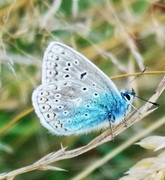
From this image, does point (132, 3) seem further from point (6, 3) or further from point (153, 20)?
point (6, 3)

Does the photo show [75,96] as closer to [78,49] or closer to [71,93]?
[71,93]

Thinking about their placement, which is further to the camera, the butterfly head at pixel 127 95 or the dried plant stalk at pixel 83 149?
the butterfly head at pixel 127 95

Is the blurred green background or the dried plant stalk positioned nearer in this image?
the dried plant stalk

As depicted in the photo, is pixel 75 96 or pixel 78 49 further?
pixel 78 49

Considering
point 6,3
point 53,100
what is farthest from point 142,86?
point 6,3

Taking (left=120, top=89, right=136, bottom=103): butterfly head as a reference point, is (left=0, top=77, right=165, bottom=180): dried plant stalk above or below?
below

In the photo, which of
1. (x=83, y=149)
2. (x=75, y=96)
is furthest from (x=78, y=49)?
(x=83, y=149)
